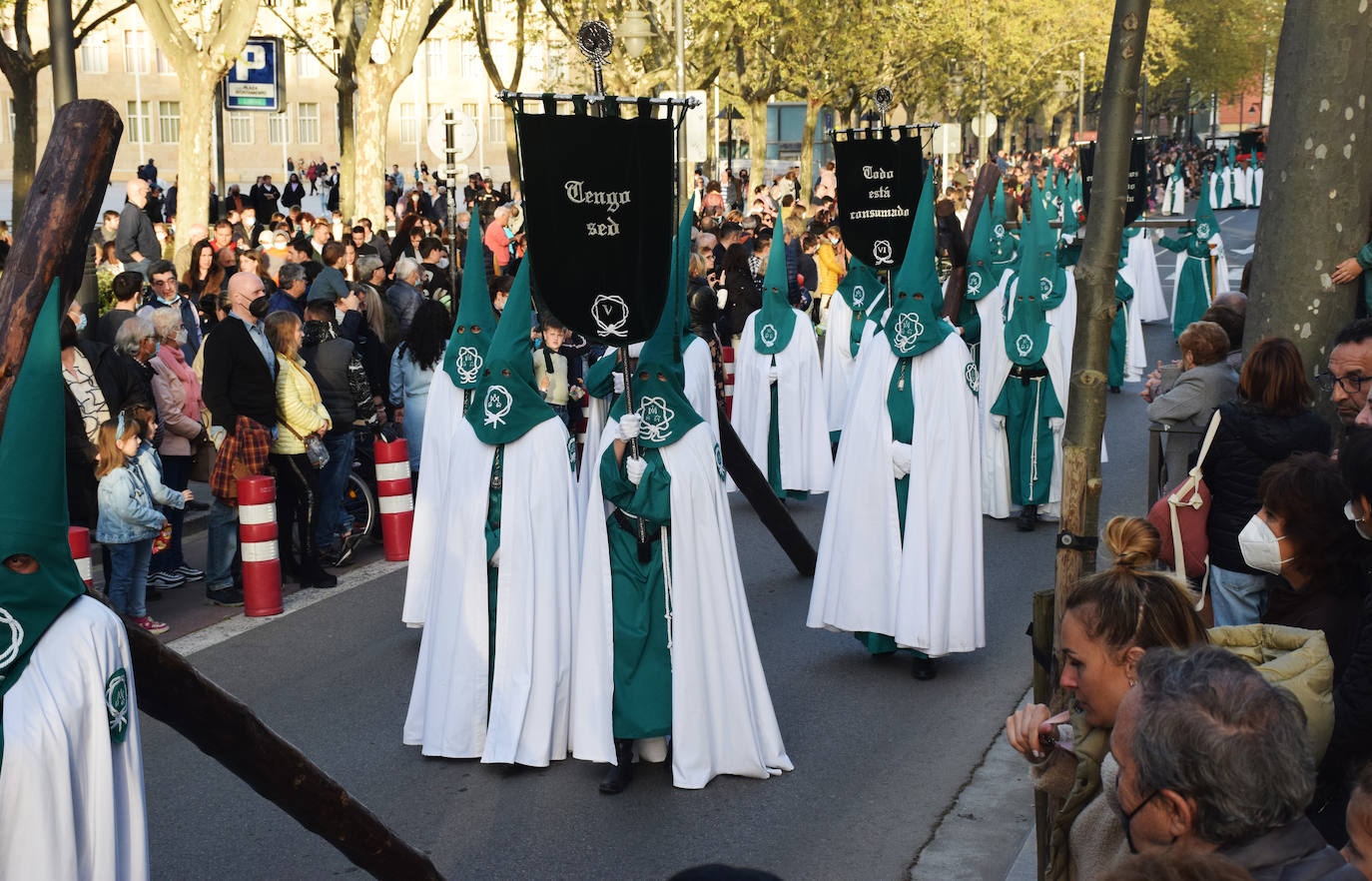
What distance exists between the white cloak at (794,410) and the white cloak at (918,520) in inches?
164

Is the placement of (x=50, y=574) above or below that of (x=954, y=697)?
above

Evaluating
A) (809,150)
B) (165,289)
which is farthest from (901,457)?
(809,150)

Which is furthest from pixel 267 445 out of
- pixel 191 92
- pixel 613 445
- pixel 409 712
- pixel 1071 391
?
pixel 191 92

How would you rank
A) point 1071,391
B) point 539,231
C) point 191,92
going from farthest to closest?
point 191,92, point 539,231, point 1071,391

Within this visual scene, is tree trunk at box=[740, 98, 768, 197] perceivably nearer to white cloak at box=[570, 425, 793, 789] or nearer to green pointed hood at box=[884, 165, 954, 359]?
green pointed hood at box=[884, 165, 954, 359]

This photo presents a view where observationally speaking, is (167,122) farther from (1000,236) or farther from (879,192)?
(879,192)

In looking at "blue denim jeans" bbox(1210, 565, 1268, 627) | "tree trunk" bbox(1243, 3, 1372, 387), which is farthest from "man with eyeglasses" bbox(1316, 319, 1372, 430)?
"blue denim jeans" bbox(1210, 565, 1268, 627)

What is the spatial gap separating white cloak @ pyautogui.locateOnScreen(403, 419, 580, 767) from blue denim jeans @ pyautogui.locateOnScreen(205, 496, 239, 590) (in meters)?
3.17

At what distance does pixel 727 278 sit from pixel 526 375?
9428 millimetres

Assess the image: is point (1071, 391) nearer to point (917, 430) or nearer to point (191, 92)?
point (917, 430)

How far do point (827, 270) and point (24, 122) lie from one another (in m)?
12.5

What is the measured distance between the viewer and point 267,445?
379 inches

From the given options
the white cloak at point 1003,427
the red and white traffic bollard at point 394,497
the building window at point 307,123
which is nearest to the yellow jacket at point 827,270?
the white cloak at point 1003,427

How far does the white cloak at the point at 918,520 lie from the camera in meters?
8.00
